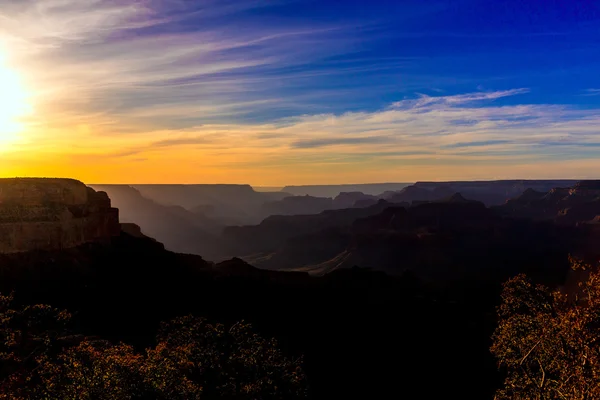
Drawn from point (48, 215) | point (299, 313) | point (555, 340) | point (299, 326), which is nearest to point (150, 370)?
point (555, 340)

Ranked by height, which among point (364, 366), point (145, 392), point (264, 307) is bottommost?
point (364, 366)

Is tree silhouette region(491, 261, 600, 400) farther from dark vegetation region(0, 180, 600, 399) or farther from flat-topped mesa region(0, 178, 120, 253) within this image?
flat-topped mesa region(0, 178, 120, 253)

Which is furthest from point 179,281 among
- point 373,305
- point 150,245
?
point 373,305

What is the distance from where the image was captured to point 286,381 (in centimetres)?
2716

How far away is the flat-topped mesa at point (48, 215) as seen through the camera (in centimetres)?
6350

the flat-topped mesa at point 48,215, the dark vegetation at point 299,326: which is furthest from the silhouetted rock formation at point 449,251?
the flat-topped mesa at point 48,215

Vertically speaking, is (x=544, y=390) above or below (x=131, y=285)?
Result: above

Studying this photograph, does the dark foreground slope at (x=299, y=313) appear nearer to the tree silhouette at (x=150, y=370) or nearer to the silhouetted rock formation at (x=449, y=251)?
the tree silhouette at (x=150, y=370)

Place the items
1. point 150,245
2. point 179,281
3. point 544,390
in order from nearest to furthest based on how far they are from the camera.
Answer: point 544,390 → point 179,281 → point 150,245

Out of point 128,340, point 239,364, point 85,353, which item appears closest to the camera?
point 85,353

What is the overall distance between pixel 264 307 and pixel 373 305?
1962 centimetres

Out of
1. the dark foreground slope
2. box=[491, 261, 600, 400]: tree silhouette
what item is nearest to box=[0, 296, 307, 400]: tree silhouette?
box=[491, 261, 600, 400]: tree silhouette

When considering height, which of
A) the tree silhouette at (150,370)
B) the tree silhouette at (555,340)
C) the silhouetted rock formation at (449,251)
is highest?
the tree silhouette at (555,340)

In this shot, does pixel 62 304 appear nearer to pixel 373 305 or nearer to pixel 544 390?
pixel 373 305
